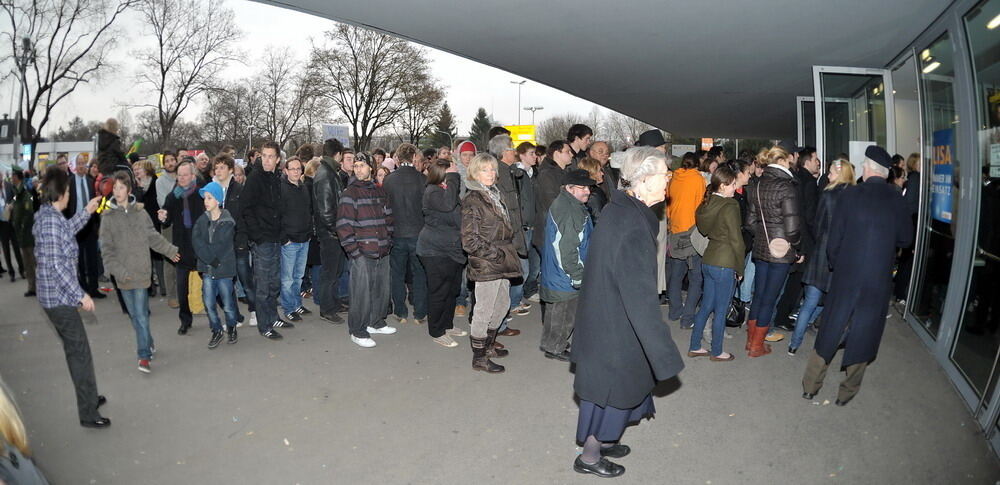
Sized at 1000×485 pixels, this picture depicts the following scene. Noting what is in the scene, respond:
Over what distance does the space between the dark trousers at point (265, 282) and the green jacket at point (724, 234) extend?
4813 millimetres

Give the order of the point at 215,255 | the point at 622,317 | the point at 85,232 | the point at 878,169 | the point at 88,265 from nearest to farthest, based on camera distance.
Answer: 1. the point at 622,317
2. the point at 878,169
3. the point at 215,255
4. the point at 85,232
5. the point at 88,265

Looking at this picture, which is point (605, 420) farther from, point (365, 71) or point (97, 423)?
point (365, 71)

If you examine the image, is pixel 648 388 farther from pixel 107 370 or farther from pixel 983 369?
pixel 107 370

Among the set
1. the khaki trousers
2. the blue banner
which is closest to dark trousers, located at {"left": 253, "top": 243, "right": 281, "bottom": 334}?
the khaki trousers

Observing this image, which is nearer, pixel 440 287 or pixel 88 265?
pixel 440 287

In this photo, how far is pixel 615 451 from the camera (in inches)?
175

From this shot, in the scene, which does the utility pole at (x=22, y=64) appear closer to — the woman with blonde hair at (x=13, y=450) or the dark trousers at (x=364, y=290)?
the dark trousers at (x=364, y=290)

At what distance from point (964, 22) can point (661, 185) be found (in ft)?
14.1

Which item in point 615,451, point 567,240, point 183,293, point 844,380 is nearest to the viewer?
point 615,451

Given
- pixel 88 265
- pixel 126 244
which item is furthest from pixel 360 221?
pixel 88 265

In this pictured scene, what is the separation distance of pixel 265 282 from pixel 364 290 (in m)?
1.22

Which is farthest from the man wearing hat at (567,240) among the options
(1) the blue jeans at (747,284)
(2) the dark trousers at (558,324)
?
(1) the blue jeans at (747,284)

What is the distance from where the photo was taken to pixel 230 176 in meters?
7.95

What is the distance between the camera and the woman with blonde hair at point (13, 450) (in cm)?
123
